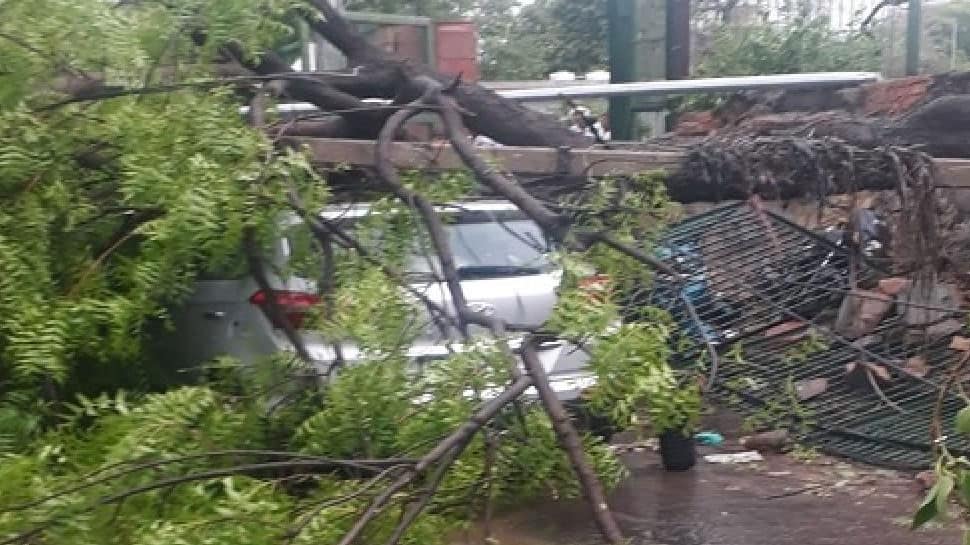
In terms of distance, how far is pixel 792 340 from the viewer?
298 inches

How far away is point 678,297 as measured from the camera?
250 inches

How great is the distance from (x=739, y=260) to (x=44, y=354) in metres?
3.47

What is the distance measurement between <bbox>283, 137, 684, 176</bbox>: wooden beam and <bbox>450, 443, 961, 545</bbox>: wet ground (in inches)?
69.7

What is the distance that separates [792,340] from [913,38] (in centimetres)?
655

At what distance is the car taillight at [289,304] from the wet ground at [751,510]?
1.49 metres

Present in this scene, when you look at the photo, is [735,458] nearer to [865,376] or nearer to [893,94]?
[865,376]

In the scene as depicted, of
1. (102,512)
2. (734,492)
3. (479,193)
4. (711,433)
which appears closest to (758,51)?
(711,433)

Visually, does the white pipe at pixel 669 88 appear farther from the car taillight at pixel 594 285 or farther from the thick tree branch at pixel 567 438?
the thick tree branch at pixel 567 438

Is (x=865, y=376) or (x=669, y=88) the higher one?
(x=669, y=88)

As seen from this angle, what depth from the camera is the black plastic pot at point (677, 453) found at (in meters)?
7.98

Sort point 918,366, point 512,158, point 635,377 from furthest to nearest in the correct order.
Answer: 1. point 918,366
2. point 512,158
3. point 635,377

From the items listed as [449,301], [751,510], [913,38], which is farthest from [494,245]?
[913,38]

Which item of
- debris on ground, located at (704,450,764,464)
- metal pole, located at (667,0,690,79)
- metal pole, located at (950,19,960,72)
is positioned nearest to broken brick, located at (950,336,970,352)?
debris on ground, located at (704,450,764,464)

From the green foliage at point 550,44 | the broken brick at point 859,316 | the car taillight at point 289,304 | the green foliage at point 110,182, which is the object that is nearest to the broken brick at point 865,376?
the broken brick at point 859,316
